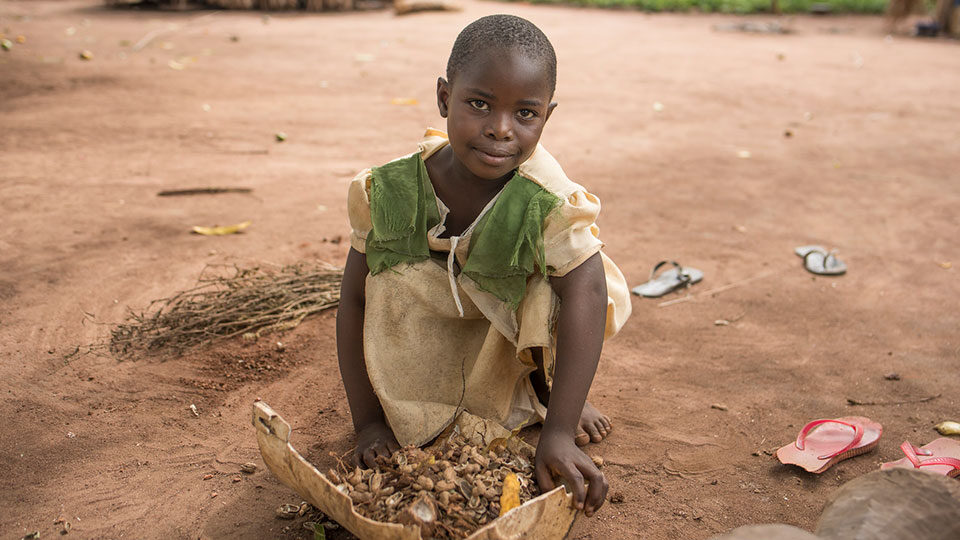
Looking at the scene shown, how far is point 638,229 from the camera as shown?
412 cm

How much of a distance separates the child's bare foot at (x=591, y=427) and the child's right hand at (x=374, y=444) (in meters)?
0.53

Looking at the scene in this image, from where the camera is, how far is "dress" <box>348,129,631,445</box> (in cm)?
210

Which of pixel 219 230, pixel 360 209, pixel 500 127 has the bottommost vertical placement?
pixel 219 230

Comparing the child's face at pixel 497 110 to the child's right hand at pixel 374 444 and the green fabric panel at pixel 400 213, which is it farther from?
the child's right hand at pixel 374 444


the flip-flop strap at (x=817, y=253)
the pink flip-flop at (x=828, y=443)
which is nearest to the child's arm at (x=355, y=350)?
the pink flip-flop at (x=828, y=443)

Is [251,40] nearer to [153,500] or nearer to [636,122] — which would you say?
[636,122]

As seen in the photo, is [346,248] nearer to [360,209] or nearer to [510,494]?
[360,209]

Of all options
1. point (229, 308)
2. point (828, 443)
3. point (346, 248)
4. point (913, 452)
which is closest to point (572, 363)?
point (828, 443)

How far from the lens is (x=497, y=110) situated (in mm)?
1970

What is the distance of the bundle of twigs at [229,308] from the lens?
9.41 ft

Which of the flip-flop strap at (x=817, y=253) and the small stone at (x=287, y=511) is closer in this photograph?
the small stone at (x=287, y=511)

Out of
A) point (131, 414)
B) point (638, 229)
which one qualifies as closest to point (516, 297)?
point (131, 414)

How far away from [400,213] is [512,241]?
0.32 meters

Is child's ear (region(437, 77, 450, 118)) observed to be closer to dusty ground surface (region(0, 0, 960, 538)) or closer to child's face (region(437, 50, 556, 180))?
child's face (region(437, 50, 556, 180))
